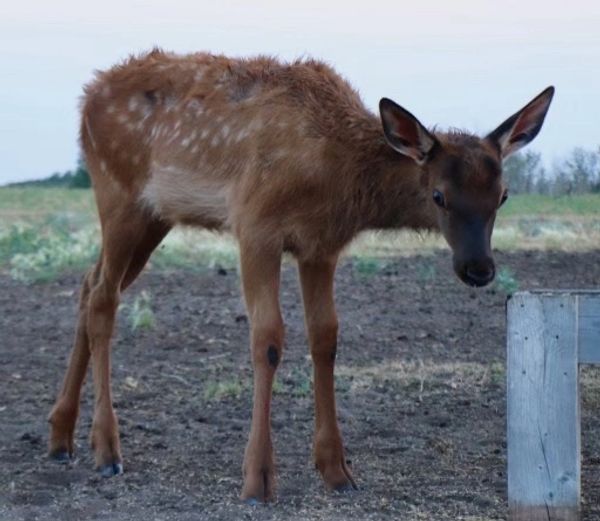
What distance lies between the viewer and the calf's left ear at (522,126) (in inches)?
293

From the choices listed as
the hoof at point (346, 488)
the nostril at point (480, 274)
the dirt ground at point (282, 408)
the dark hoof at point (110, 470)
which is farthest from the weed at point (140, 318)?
the nostril at point (480, 274)

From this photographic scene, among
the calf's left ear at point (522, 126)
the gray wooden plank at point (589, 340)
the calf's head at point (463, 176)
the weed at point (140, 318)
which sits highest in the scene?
the calf's left ear at point (522, 126)

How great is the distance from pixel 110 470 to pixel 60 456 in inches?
20.9

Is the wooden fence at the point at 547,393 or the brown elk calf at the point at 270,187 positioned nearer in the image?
the wooden fence at the point at 547,393

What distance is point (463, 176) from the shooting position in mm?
7109

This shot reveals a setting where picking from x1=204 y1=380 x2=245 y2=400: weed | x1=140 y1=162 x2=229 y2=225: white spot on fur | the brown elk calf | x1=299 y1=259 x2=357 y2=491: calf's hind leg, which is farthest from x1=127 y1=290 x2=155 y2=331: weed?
x1=299 y1=259 x2=357 y2=491: calf's hind leg

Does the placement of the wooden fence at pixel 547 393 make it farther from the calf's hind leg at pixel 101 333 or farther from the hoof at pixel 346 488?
the calf's hind leg at pixel 101 333

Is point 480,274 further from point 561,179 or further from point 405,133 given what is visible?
point 561,179

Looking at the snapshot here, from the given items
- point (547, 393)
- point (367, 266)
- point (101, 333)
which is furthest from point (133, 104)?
point (367, 266)

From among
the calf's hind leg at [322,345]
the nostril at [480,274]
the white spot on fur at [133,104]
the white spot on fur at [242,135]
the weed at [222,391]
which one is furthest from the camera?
the weed at [222,391]

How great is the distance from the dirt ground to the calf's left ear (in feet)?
5.82

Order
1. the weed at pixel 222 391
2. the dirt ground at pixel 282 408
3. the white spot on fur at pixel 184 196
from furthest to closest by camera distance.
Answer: the weed at pixel 222 391 → the white spot on fur at pixel 184 196 → the dirt ground at pixel 282 408

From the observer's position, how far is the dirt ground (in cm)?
715

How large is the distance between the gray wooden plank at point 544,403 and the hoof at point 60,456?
3054 millimetres
